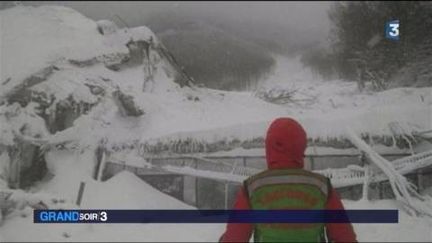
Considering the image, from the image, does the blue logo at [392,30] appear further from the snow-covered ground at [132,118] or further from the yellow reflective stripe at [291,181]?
the yellow reflective stripe at [291,181]

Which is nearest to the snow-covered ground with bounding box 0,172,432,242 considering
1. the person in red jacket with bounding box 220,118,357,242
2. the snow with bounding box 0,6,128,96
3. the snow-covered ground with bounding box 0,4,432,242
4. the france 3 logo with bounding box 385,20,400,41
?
the snow-covered ground with bounding box 0,4,432,242

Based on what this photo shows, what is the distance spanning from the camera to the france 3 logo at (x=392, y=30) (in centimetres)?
246

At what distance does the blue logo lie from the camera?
8.05ft

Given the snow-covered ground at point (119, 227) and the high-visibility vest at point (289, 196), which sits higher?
the high-visibility vest at point (289, 196)

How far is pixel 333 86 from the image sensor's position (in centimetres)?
256

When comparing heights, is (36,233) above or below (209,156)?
below

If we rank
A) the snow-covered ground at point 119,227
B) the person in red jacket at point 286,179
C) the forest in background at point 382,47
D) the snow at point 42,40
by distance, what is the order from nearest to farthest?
the person in red jacket at point 286,179 → the forest in background at point 382,47 → the snow-covered ground at point 119,227 → the snow at point 42,40

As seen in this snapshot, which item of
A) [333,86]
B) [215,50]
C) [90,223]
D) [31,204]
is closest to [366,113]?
[333,86]

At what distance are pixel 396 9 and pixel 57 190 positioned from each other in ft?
6.35

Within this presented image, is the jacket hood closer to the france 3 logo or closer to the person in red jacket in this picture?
the person in red jacket

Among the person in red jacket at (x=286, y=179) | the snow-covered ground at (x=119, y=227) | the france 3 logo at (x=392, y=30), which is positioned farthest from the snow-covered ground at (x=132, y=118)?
the person in red jacket at (x=286, y=179)

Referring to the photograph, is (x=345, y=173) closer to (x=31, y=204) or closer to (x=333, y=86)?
(x=333, y=86)

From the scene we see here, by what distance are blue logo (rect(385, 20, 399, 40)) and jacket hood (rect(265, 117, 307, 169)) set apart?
44.8 inches

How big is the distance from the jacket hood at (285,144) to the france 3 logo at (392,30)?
114cm
